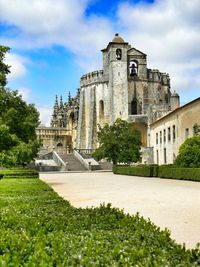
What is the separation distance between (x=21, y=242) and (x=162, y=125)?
186 feet

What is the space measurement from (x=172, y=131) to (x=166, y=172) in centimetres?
1884

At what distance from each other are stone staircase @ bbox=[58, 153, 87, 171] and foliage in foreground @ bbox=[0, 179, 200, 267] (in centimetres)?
5783

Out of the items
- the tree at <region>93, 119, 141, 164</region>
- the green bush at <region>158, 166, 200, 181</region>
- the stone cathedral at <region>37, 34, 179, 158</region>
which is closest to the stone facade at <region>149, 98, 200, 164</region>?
the tree at <region>93, 119, 141, 164</region>

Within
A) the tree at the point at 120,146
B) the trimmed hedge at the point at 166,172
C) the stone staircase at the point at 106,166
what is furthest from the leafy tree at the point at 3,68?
the stone staircase at the point at 106,166

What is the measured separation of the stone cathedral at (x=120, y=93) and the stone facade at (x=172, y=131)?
1332cm

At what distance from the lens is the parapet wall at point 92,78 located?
8902 cm

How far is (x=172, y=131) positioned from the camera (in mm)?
Answer: 54688

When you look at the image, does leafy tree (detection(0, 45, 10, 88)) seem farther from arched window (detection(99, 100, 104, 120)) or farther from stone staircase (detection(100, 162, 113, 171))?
arched window (detection(99, 100, 104, 120))

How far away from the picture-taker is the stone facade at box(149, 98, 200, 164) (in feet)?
156

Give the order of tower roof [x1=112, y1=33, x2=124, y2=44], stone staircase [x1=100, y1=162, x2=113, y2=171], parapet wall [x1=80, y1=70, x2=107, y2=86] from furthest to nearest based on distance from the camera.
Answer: parapet wall [x1=80, y1=70, x2=107, y2=86] < tower roof [x1=112, y1=33, x2=124, y2=44] < stone staircase [x1=100, y1=162, x2=113, y2=171]

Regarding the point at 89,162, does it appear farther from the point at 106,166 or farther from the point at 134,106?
the point at 134,106

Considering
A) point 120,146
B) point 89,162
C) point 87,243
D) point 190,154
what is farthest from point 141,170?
point 87,243

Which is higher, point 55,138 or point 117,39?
point 117,39

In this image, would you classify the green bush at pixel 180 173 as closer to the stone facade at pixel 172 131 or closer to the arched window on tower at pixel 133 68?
the stone facade at pixel 172 131
